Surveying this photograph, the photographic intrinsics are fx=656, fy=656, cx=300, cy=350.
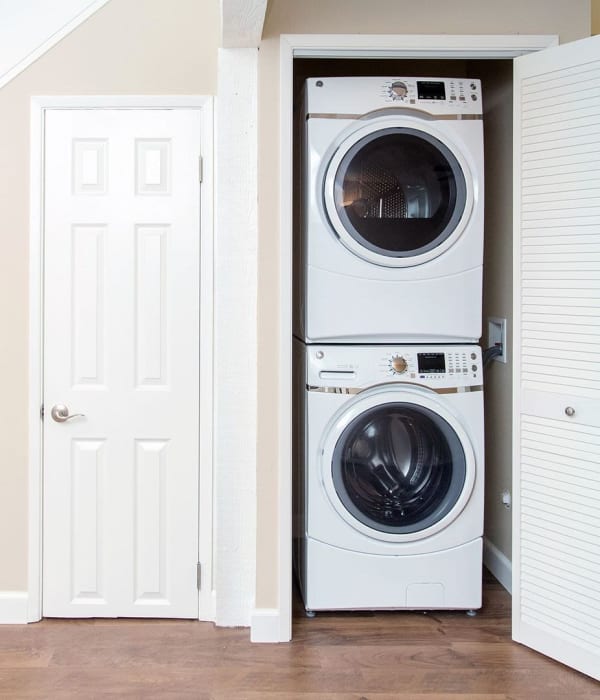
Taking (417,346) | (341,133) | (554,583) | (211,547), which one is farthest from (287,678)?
(341,133)

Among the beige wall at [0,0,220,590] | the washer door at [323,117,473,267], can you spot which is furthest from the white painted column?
the washer door at [323,117,473,267]

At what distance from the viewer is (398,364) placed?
8.06 ft

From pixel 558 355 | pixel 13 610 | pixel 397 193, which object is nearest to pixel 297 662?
pixel 13 610

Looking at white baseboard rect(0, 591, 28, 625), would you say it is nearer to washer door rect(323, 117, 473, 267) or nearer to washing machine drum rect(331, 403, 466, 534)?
washing machine drum rect(331, 403, 466, 534)

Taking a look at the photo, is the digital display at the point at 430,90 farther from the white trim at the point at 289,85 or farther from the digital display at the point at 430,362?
the digital display at the point at 430,362

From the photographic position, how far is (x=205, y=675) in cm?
215

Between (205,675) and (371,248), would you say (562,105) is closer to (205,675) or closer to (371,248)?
(371,248)

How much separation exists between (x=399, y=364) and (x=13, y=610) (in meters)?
1.75

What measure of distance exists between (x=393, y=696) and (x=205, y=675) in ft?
2.01

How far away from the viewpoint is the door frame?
2.48 m

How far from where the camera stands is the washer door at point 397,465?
96.4 inches

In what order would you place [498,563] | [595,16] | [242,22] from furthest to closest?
[498,563] < [595,16] < [242,22]

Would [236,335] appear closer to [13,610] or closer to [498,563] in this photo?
[13,610]

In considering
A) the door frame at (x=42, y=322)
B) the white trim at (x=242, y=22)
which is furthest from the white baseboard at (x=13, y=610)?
the white trim at (x=242, y=22)
